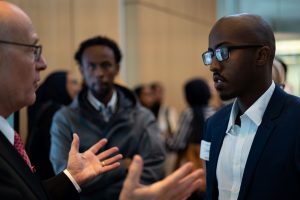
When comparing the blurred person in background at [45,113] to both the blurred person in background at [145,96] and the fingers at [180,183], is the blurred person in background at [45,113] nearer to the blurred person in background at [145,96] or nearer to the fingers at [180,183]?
the fingers at [180,183]

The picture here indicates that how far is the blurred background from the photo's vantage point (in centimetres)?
245

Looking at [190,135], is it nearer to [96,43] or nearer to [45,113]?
[45,113]

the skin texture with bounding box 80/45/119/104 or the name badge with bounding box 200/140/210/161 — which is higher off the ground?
the skin texture with bounding box 80/45/119/104

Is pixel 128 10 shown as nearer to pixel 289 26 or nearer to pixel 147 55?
pixel 147 55

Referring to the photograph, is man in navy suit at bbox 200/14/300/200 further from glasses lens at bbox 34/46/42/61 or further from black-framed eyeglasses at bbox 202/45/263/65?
glasses lens at bbox 34/46/42/61

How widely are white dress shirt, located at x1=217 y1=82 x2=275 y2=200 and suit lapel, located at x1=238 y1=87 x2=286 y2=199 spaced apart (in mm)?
28

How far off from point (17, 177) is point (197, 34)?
8457 millimetres

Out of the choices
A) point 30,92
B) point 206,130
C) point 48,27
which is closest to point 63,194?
point 30,92

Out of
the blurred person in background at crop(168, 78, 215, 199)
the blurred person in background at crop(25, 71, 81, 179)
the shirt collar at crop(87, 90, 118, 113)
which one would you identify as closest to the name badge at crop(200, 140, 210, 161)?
the shirt collar at crop(87, 90, 118, 113)

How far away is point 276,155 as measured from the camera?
162 centimetres

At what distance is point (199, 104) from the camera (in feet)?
14.1

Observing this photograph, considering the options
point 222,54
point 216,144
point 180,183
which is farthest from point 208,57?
point 180,183

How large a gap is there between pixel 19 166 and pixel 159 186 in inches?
19.4

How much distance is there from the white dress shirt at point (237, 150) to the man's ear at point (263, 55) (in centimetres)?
11
